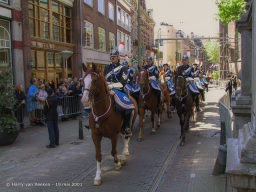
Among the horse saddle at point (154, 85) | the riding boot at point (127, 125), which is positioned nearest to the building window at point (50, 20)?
the horse saddle at point (154, 85)

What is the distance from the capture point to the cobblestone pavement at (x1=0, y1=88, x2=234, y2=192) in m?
5.77

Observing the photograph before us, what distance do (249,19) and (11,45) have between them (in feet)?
41.6

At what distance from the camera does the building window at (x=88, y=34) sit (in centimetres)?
2411

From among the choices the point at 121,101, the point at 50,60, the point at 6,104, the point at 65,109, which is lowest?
the point at 65,109

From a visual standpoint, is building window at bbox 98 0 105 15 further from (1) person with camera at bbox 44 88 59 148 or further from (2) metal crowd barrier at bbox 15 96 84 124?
(1) person with camera at bbox 44 88 59 148

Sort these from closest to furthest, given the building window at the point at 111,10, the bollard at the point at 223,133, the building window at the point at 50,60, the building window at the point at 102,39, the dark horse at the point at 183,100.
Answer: the bollard at the point at 223,133
the dark horse at the point at 183,100
the building window at the point at 50,60
the building window at the point at 102,39
the building window at the point at 111,10

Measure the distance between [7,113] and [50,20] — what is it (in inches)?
451

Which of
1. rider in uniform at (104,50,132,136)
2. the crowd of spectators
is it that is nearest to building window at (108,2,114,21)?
the crowd of spectators

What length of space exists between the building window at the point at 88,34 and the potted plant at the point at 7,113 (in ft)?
49.4

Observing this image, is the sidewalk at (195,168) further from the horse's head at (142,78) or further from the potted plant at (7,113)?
the potted plant at (7,113)

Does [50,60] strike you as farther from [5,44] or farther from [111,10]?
[111,10]

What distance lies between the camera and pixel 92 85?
213 inches

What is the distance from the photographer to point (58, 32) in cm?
2089

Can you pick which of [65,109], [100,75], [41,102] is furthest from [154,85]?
[65,109]
